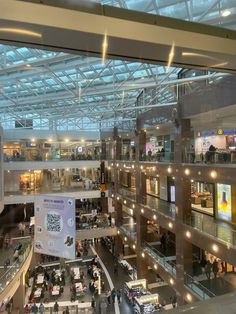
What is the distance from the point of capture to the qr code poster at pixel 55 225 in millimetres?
8188

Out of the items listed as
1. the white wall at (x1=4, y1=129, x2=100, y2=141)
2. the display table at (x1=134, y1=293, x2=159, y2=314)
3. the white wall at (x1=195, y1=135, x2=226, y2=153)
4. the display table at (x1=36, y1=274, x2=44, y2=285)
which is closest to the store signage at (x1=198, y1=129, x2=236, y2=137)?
the white wall at (x1=195, y1=135, x2=226, y2=153)

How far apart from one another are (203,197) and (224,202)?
2.65 m

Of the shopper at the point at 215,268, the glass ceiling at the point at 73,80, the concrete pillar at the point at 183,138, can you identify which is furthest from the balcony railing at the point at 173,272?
the glass ceiling at the point at 73,80

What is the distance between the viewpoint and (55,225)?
838 cm

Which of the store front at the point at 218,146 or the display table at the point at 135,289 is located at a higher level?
the store front at the point at 218,146

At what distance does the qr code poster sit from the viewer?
819 centimetres

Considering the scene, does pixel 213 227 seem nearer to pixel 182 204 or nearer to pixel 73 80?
pixel 182 204

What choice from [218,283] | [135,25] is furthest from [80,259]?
[135,25]

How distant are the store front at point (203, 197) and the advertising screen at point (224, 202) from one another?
0.49 meters

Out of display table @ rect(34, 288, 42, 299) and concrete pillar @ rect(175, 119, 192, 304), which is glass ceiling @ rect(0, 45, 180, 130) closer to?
concrete pillar @ rect(175, 119, 192, 304)

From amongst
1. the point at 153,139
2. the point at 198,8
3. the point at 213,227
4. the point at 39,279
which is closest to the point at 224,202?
the point at 213,227

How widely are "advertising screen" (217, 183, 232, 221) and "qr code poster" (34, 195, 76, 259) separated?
8187mm

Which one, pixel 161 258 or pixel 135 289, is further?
pixel 135 289

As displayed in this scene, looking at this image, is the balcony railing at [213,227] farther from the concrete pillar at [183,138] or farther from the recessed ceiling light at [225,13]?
the recessed ceiling light at [225,13]
